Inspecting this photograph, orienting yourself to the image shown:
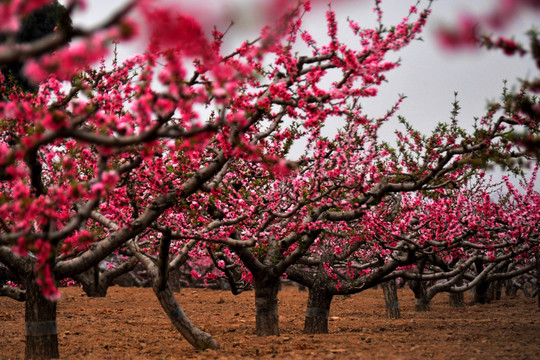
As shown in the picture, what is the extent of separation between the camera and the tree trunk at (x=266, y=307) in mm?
11070

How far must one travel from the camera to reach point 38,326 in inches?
315

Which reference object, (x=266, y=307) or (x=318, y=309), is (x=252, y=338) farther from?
(x=318, y=309)

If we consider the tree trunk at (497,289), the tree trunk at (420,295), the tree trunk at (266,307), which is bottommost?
the tree trunk at (497,289)

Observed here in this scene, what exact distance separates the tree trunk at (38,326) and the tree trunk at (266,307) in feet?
14.6

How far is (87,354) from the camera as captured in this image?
9.09m

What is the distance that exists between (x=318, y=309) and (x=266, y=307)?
1.55 meters

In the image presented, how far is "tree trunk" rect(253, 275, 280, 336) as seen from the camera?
36.3 ft

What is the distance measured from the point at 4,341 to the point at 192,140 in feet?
28.2

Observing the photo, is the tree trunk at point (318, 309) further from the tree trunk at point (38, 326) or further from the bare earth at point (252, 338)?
the tree trunk at point (38, 326)

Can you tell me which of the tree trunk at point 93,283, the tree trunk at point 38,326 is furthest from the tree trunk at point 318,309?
the tree trunk at point 93,283

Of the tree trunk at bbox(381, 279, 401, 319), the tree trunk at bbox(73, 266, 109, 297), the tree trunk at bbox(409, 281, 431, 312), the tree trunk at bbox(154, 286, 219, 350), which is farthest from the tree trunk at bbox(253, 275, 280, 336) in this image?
the tree trunk at bbox(73, 266, 109, 297)

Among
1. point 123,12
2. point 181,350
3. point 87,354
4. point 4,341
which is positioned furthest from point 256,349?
point 123,12

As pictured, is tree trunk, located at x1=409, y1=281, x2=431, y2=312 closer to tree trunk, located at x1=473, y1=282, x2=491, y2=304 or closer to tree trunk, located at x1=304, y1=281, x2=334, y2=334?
tree trunk, located at x1=473, y1=282, x2=491, y2=304

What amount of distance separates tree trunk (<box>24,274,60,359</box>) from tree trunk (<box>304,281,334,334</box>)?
6.07 metres
